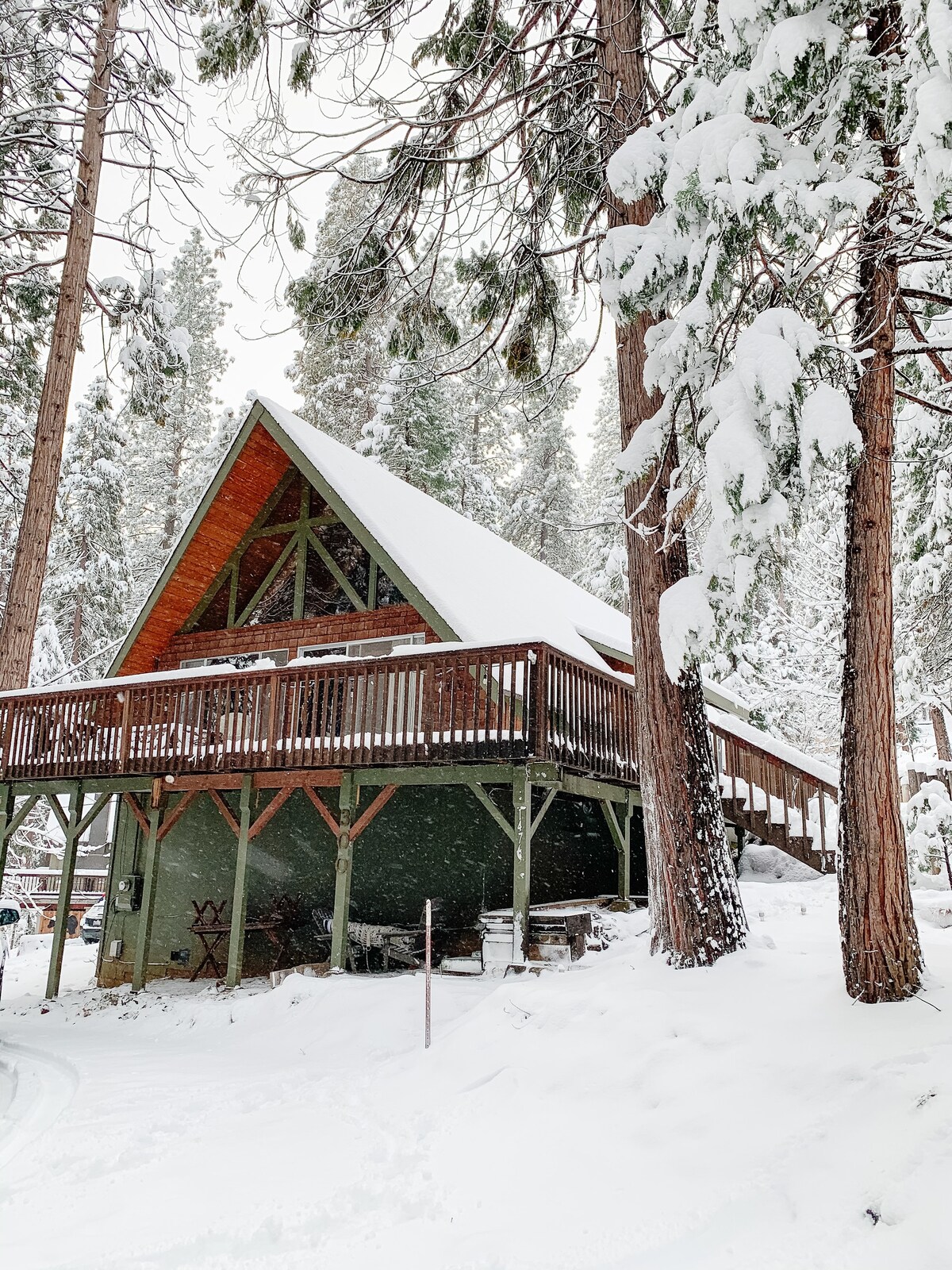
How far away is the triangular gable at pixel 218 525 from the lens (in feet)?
42.7

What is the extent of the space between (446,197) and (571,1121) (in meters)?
8.08

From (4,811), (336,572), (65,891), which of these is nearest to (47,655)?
(4,811)

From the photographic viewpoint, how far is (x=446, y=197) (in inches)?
355

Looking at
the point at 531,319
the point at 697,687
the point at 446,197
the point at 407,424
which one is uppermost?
the point at 407,424

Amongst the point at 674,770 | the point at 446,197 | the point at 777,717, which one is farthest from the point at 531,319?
the point at 777,717

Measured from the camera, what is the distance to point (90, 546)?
27297mm

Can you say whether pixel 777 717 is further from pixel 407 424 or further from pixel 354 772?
pixel 354 772

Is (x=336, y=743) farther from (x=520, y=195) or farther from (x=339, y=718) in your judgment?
(x=520, y=195)

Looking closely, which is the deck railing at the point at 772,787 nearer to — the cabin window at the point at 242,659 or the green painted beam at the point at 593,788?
the green painted beam at the point at 593,788

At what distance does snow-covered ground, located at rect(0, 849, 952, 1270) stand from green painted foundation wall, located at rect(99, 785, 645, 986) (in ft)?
15.2

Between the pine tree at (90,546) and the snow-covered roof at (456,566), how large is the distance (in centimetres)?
1429

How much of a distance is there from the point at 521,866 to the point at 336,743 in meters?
2.57

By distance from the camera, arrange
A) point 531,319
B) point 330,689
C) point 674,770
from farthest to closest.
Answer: point 330,689
point 531,319
point 674,770

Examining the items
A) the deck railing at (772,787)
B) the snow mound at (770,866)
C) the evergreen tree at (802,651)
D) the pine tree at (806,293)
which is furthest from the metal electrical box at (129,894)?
the evergreen tree at (802,651)
